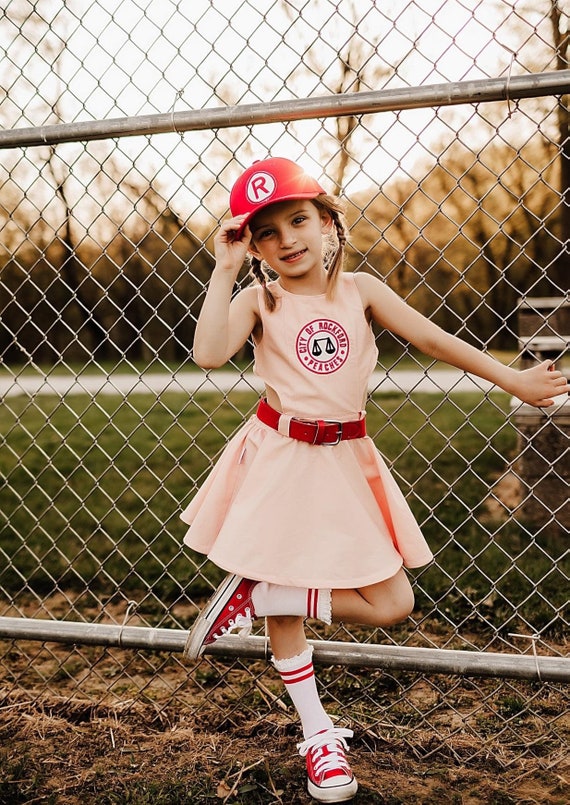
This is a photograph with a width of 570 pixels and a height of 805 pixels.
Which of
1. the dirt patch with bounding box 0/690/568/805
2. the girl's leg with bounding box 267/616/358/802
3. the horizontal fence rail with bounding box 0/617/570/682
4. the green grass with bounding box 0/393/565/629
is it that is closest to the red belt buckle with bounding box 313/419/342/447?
the green grass with bounding box 0/393/565/629

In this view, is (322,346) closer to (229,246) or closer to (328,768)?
(229,246)

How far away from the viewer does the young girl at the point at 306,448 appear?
1.91 m

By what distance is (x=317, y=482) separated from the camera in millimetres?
1943

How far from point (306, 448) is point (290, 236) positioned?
20.8 inches

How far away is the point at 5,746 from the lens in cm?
233

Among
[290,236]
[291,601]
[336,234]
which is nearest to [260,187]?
[290,236]

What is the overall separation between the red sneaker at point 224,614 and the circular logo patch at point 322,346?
577mm

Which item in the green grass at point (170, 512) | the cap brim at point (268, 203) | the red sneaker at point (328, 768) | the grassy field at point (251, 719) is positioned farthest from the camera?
the green grass at point (170, 512)

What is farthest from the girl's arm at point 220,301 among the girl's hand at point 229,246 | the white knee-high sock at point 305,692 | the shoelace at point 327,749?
the shoelace at point 327,749

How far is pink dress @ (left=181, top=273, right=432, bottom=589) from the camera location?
6.31ft

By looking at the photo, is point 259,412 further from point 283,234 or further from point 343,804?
point 343,804

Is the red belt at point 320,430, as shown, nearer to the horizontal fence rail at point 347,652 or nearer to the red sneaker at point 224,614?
the red sneaker at point 224,614

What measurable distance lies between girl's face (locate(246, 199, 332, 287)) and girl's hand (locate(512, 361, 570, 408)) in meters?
0.59

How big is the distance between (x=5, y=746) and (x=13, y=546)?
6.37 feet
